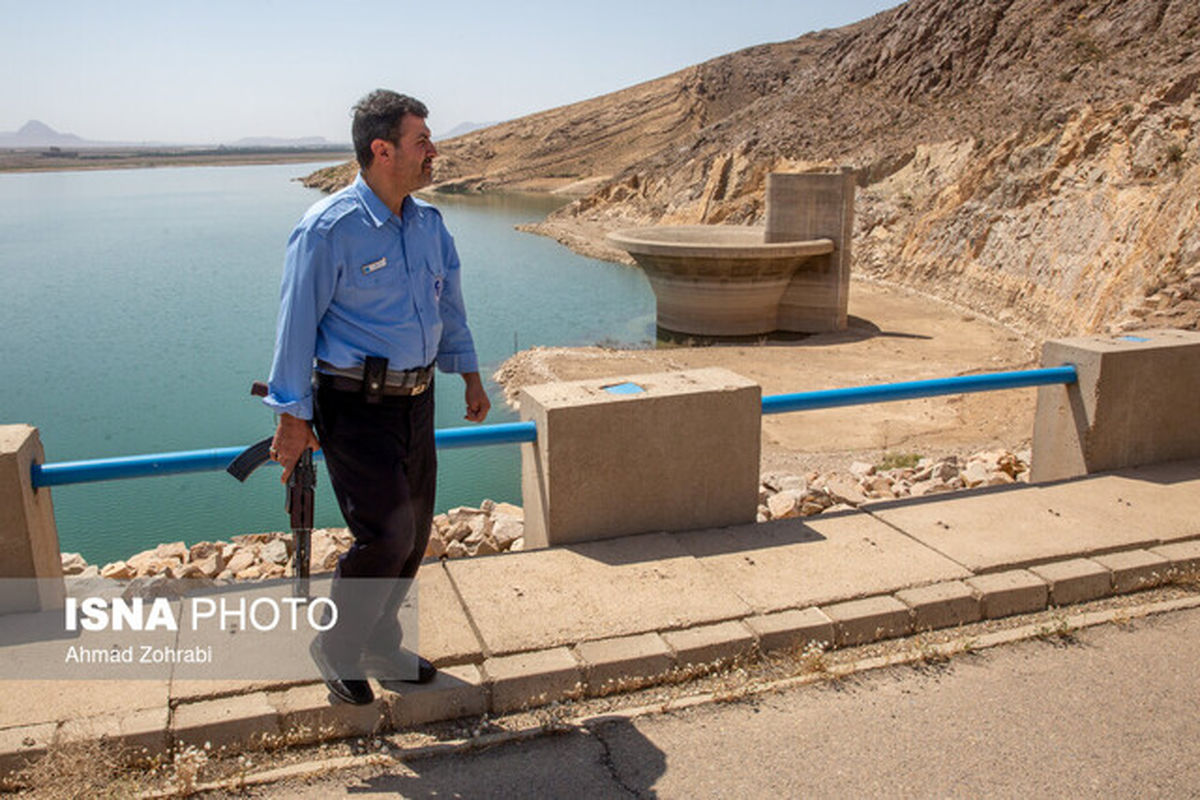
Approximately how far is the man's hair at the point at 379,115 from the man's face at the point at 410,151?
22 mm

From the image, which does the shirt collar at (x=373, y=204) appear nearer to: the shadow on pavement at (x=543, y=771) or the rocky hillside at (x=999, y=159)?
the shadow on pavement at (x=543, y=771)

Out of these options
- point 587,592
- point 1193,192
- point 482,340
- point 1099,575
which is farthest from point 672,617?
point 482,340

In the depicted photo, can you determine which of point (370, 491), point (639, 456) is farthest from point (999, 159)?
point (370, 491)

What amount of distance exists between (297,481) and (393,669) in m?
0.77

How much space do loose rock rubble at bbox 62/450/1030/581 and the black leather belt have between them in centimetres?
262

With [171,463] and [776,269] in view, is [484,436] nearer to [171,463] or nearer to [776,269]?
[171,463]

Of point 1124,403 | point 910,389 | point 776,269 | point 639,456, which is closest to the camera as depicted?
point 639,456

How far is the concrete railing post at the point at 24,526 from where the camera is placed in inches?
155

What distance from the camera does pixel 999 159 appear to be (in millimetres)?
25844

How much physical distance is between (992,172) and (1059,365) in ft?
70.7

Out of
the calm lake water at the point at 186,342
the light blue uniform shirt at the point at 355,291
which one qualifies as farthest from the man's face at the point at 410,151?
the calm lake water at the point at 186,342

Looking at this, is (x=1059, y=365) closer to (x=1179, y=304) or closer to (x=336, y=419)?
(x=336, y=419)

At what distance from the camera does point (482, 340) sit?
23531 millimetres

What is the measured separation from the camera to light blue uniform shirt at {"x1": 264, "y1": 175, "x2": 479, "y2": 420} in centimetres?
333
